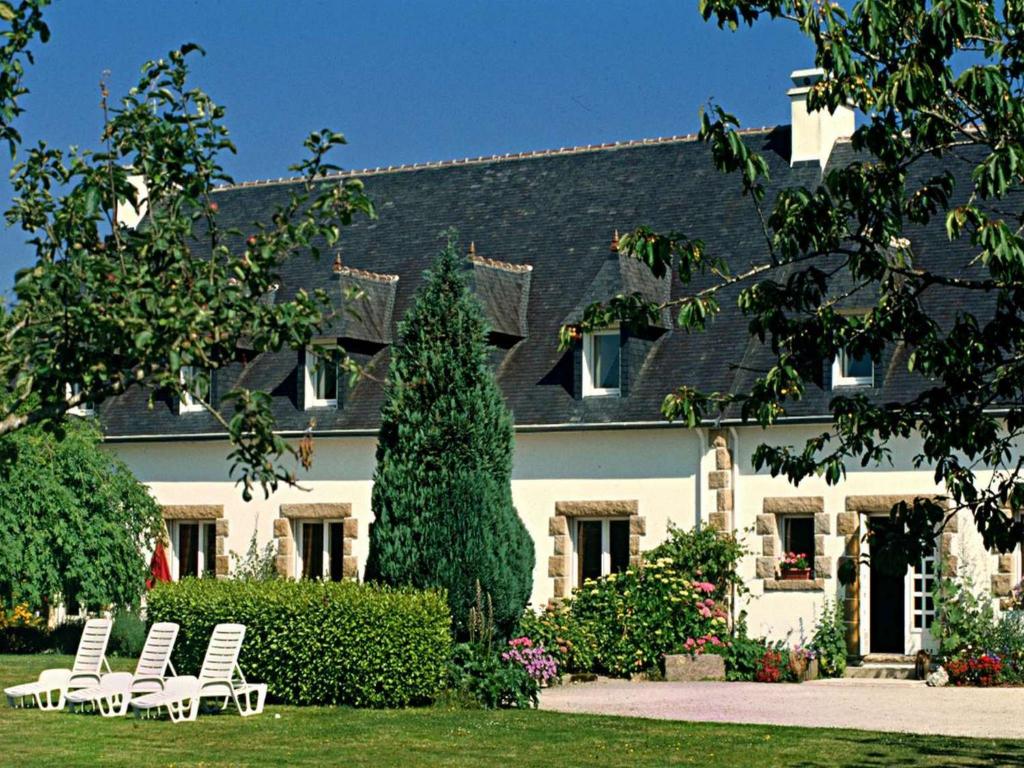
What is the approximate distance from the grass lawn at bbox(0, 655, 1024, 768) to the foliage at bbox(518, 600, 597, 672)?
443cm

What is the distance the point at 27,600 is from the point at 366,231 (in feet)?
28.0

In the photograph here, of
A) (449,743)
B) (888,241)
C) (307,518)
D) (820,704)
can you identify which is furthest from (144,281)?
(307,518)

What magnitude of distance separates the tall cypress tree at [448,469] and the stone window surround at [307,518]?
6.02 m

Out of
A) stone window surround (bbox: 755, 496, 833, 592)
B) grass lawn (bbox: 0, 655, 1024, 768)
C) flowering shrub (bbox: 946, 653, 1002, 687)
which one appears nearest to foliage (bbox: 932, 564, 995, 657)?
flowering shrub (bbox: 946, 653, 1002, 687)

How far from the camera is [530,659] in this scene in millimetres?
19359

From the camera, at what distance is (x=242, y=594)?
1905 centimetres

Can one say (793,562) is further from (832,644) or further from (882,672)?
(882,672)

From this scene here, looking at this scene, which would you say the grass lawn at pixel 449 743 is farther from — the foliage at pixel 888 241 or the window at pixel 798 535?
the window at pixel 798 535

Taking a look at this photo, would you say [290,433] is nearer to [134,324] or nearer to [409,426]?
[409,426]

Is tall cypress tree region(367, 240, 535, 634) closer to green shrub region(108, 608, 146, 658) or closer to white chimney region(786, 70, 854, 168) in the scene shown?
green shrub region(108, 608, 146, 658)

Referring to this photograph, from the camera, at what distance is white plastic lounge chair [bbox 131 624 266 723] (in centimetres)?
1683

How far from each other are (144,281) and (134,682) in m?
10.7

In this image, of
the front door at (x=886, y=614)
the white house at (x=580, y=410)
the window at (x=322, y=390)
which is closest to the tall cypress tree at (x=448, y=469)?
the white house at (x=580, y=410)

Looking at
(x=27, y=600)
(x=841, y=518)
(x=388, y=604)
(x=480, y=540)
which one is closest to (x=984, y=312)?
(x=841, y=518)
